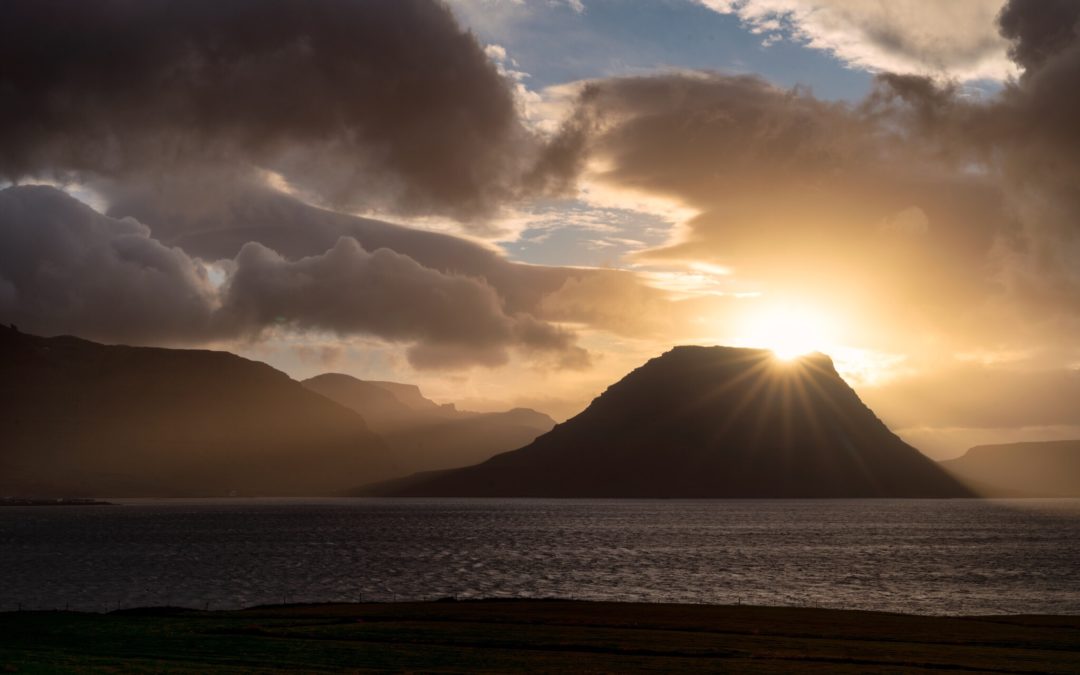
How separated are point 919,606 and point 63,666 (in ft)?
229

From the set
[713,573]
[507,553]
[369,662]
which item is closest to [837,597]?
[713,573]

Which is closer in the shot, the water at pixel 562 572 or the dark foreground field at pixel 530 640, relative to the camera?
the dark foreground field at pixel 530 640

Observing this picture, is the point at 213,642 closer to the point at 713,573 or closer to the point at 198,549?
the point at 713,573

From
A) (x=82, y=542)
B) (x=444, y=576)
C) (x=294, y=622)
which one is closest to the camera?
(x=294, y=622)

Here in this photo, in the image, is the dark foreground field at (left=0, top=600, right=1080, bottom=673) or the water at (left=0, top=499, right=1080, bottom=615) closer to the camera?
the dark foreground field at (left=0, top=600, right=1080, bottom=673)

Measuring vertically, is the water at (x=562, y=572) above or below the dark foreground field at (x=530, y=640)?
below

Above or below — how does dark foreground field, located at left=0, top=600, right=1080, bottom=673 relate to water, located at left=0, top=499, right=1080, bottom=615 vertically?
above

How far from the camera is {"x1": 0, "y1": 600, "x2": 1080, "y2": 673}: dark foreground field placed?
1756 inches

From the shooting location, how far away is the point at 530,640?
53.7 meters

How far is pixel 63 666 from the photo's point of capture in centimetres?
3972

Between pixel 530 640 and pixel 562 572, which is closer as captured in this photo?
pixel 530 640

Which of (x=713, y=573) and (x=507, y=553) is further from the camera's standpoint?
(x=507, y=553)

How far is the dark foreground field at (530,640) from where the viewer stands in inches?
1756

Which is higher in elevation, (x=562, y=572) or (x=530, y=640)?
(x=530, y=640)
